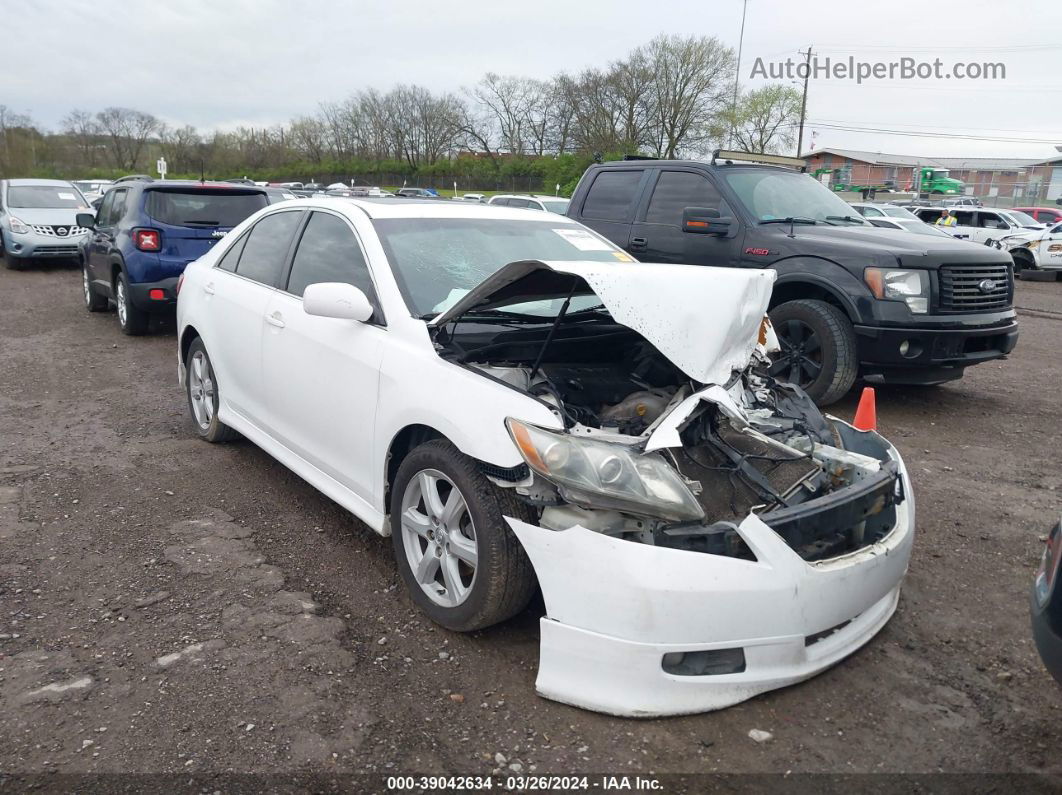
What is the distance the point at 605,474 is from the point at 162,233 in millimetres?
7692

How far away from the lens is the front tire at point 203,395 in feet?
16.8

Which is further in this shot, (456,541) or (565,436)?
(456,541)

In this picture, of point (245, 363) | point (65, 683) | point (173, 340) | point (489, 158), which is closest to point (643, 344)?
point (245, 363)

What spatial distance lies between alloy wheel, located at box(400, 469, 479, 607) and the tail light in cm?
683

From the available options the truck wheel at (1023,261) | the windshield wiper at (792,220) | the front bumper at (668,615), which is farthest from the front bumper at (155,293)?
the truck wheel at (1023,261)

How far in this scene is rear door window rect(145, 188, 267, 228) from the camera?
8.76m

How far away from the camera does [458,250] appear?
12.7 ft

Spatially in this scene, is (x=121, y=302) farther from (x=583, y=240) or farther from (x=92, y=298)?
(x=583, y=240)

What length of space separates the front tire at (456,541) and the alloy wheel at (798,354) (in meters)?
4.02

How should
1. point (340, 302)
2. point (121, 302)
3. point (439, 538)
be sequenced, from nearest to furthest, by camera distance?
point (439, 538)
point (340, 302)
point (121, 302)

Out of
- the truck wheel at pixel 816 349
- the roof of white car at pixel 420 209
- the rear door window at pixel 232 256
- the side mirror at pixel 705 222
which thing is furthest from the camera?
the side mirror at pixel 705 222

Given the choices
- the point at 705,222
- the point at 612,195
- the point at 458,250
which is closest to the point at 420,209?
the point at 458,250

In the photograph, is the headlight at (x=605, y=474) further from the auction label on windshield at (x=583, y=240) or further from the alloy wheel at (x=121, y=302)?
the alloy wheel at (x=121, y=302)

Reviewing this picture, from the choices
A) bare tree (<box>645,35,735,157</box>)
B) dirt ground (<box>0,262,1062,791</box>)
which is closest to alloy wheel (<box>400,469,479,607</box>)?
dirt ground (<box>0,262,1062,791</box>)
